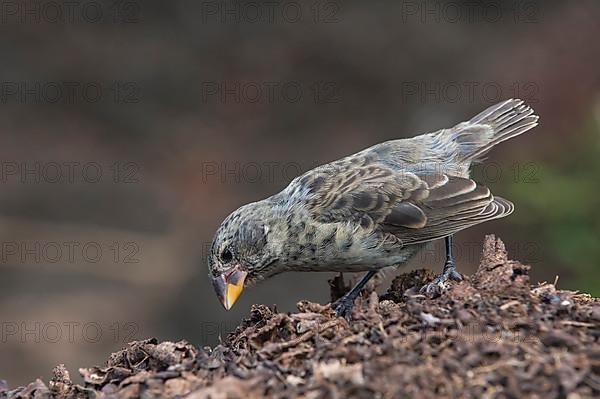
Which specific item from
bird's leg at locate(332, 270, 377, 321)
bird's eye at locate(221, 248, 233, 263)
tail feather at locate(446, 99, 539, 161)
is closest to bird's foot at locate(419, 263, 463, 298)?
bird's leg at locate(332, 270, 377, 321)

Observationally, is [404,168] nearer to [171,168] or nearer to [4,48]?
[171,168]

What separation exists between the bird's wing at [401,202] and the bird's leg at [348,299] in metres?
0.34

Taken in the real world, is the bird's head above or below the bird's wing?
below

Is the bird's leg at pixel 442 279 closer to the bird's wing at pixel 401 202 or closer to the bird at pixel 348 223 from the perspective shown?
the bird at pixel 348 223

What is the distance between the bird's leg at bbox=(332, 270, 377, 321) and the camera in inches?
234

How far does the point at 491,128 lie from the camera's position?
7383 millimetres

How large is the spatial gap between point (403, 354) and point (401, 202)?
2.65 metres

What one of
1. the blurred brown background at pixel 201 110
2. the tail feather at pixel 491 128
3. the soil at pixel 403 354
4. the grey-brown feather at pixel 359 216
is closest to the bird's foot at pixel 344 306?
the grey-brown feather at pixel 359 216

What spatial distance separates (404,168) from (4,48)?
332 inches

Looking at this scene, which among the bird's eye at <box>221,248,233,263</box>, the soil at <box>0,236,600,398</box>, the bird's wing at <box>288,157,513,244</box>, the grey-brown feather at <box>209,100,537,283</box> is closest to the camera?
the soil at <box>0,236,600,398</box>

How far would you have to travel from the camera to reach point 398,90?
1366 cm

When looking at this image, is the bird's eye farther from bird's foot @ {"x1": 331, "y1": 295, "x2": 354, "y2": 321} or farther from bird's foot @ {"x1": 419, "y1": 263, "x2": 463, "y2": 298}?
bird's foot @ {"x1": 419, "y1": 263, "x2": 463, "y2": 298}

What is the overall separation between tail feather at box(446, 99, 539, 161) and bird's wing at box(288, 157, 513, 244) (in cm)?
69

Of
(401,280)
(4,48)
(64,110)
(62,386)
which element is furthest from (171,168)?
(62,386)
